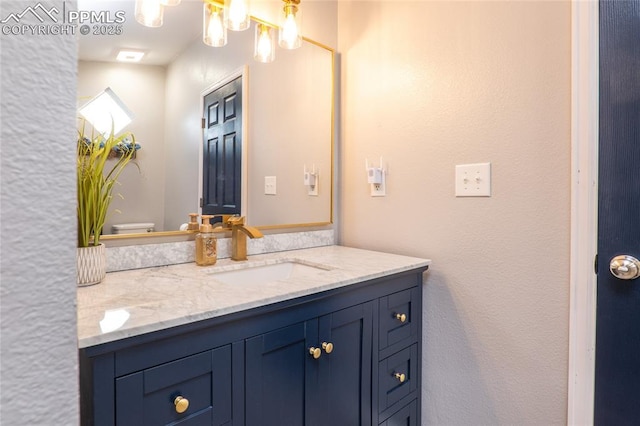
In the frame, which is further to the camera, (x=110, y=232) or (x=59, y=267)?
(x=110, y=232)

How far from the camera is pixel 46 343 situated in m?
0.28

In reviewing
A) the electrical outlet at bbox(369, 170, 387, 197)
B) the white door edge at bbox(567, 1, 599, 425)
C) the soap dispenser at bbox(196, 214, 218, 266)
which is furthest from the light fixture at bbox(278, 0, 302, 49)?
the white door edge at bbox(567, 1, 599, 425)

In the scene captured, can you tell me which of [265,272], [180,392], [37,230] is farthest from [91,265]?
[37,230]

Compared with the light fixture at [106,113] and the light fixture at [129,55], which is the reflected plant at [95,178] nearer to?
the light fixture at [106,113]

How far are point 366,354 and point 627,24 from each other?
1.18 metres

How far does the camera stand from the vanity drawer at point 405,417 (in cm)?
124

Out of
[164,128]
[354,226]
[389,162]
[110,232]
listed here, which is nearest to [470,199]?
[389,162]

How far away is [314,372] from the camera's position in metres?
0.98

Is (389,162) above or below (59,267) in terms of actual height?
above

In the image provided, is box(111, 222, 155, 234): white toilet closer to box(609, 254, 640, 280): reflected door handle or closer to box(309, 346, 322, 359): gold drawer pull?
box(309, 346, 322, 359): gold drawer pull

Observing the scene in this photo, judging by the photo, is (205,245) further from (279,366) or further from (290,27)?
(290,27)

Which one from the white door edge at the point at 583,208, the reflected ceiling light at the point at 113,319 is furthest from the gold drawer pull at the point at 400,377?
the reflected ceiling light at the point at 113,319

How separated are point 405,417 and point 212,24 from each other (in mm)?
1594

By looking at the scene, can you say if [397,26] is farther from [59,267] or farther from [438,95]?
[59,267]
